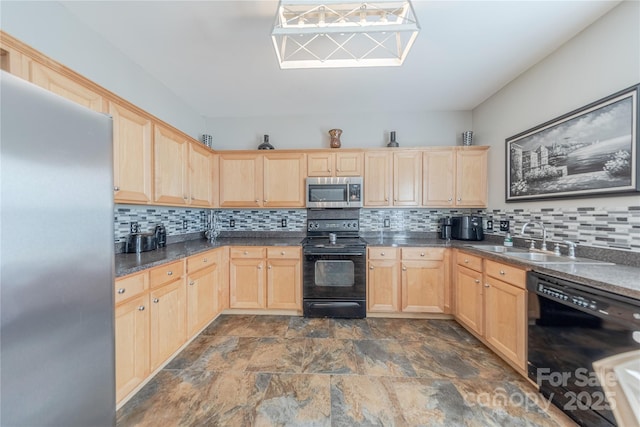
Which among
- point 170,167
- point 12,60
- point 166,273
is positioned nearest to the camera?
point 12,60

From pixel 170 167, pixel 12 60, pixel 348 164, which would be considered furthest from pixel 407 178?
pixel 12 60

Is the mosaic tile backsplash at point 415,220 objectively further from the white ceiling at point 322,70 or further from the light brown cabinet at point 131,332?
the white ceiling at point 322,70

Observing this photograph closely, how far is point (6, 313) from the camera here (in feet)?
2.02

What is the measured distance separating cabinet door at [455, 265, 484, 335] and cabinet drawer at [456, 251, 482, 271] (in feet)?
0.15

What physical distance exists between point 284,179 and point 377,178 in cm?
122

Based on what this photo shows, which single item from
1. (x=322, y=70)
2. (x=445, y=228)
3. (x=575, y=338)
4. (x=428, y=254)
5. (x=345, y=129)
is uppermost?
(x=322, y=70)

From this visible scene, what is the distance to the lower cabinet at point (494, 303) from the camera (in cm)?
174

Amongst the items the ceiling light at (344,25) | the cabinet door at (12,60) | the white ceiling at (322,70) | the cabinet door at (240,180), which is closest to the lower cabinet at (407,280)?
the cabinet door at (240,180)

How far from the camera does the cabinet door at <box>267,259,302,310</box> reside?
277 centimetres

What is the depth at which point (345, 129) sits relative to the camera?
335 centimetres

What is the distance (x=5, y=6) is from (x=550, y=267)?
358 centimetres

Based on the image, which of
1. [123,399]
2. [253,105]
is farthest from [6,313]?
[253,105]

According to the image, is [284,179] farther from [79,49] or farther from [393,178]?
[79,49]

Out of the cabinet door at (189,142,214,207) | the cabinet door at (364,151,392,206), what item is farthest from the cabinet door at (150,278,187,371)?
the cabinet door at (364,151,392,206)
